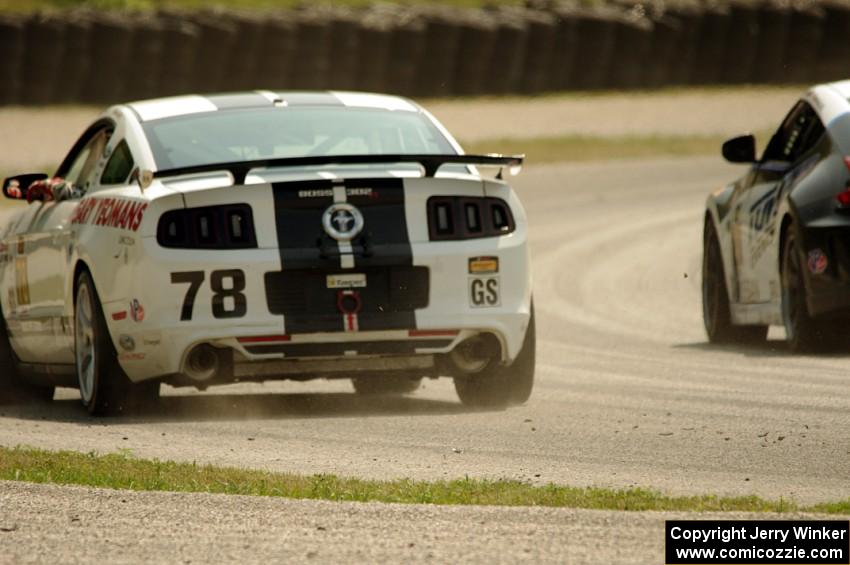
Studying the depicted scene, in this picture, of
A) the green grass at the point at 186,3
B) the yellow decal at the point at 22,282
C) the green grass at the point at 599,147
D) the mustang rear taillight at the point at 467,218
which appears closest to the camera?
the mustang rear taillight at the point at 467,218

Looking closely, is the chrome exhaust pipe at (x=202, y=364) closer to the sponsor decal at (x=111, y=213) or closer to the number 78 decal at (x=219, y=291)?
the number 78 decal at (x=219, y=291)

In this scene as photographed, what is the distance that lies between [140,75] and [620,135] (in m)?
8.38

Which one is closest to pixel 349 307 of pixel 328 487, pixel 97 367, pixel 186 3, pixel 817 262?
pixel 97 367

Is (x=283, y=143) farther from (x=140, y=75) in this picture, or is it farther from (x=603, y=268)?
(x=140, y=75)

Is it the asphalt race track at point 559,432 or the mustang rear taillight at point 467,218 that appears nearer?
the asphalt race track at point 559,432

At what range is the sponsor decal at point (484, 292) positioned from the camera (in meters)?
9.30

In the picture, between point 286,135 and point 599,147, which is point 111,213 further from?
point 599,147

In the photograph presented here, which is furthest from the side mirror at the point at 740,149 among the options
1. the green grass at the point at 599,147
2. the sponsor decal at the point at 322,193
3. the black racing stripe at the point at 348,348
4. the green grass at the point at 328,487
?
the green grass at the point at 599,147

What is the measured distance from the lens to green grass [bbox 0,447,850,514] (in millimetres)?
6430

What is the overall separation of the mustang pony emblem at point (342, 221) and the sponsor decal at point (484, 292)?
0.60 m

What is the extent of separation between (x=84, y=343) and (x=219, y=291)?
1073 mm

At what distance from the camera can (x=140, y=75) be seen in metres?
34.3

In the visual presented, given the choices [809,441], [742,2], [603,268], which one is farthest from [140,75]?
[809,441]

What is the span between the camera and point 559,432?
8.77 meters
